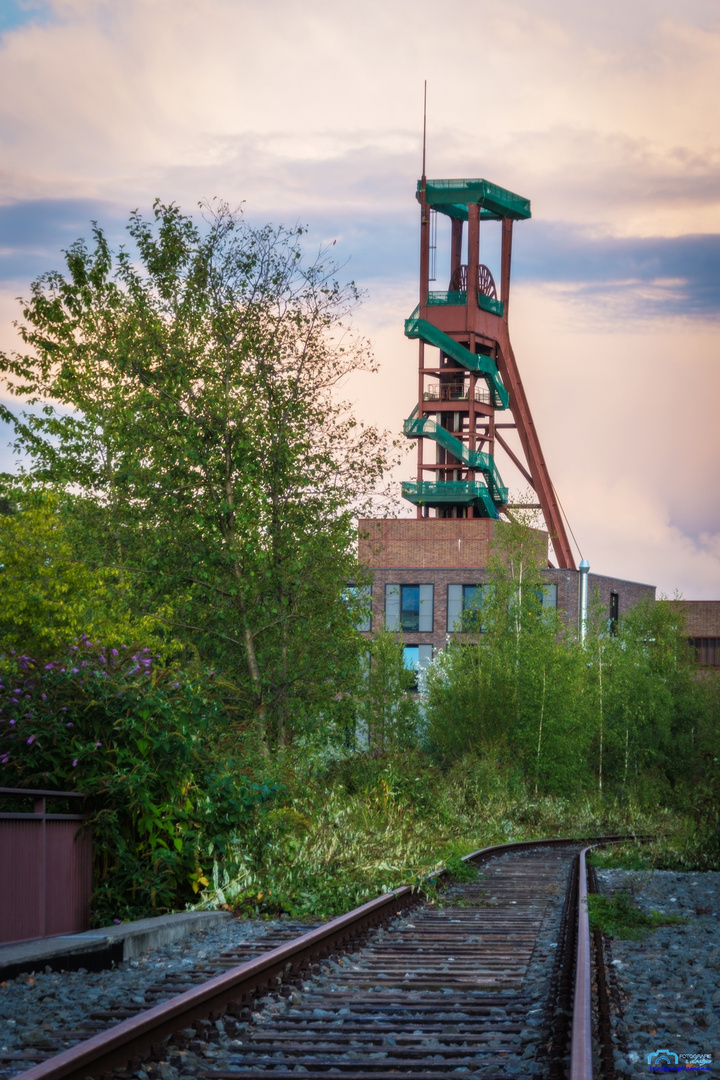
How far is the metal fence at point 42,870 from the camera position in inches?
338

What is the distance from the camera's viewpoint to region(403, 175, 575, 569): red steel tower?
242ft

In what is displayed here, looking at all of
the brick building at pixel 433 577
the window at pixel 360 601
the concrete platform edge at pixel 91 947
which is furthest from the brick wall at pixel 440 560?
the concrete platform edge at pixel 91 947

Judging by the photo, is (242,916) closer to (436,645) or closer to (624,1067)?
(624,1067)

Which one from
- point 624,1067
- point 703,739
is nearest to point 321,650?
point 624,1067

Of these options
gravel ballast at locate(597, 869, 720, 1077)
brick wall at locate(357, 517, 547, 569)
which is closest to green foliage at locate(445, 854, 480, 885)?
gravel ballast at locate(597, 869, 720, 1077)

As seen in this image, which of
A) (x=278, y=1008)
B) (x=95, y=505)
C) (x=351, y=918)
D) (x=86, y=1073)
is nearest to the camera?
(x=86, y=1073)

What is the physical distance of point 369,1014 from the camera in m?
6.68

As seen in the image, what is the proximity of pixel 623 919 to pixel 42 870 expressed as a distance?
5.74 meters

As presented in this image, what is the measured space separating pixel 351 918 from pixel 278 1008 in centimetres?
313

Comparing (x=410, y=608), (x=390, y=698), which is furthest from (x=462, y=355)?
(x=390, y=698)

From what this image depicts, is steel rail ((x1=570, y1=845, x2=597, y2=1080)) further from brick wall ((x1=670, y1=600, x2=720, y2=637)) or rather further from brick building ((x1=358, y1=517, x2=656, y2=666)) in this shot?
brick wall ((x1=670, y1=600, x2=720, y2=637))

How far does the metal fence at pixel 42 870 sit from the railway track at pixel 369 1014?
1.60 m

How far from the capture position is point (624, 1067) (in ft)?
18.0

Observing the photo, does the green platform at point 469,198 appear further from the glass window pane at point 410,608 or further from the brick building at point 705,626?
the brick building at point 705,626
